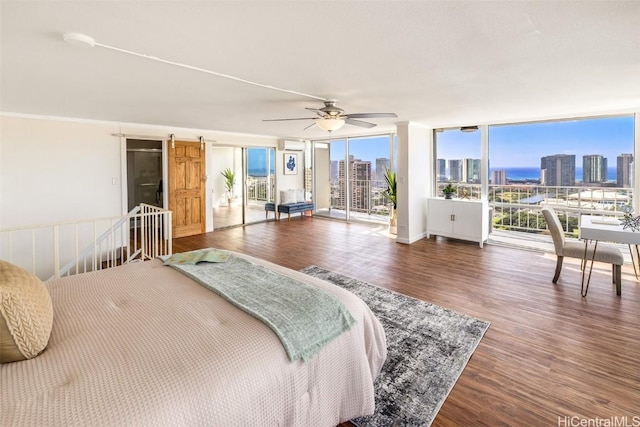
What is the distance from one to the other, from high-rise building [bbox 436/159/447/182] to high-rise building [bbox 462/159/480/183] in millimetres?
392

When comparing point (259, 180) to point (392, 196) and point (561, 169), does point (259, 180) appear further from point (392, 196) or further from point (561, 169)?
point (561, 169)

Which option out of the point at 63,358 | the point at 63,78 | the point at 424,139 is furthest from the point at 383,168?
the point at 63,358

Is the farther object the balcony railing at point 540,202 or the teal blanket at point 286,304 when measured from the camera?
the balcony railing at point 540,202

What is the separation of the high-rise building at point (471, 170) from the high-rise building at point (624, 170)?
199cm

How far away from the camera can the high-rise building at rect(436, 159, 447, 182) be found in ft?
21.9

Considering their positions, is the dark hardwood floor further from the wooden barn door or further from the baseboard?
the wooden barn door

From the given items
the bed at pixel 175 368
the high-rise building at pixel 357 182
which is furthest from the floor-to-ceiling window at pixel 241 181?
the bed at pixel 175 368

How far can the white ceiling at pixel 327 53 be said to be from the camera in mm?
1716

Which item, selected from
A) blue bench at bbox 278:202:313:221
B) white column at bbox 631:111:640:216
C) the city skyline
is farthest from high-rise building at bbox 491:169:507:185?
blue bench at bbox 278:202:313:221

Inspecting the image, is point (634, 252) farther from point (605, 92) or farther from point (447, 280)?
point (447, 280)

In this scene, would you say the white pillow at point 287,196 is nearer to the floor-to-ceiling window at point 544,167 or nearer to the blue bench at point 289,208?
the blue bench at point 289,208

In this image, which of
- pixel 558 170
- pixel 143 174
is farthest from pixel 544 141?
pixel 143 174

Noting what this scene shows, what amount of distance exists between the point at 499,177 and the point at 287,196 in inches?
198

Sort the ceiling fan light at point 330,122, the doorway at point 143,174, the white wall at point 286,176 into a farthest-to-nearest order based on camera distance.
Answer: the white wall at point 286,176
the doorway at point 143,174
the ceiling fan light at point 330,122
